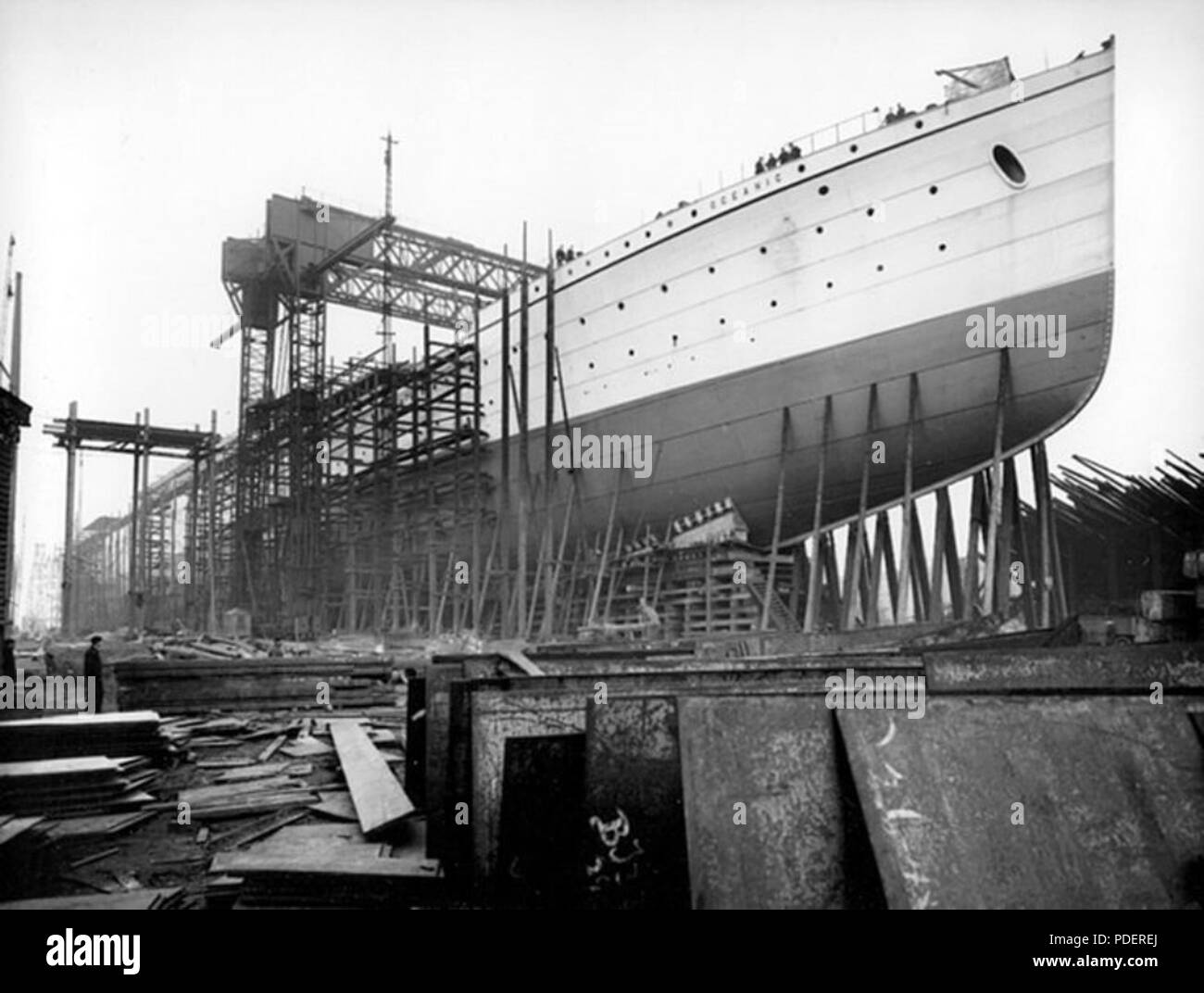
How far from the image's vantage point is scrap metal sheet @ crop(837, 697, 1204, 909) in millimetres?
2303

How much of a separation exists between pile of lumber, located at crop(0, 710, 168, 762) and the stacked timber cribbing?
2816 millimetres

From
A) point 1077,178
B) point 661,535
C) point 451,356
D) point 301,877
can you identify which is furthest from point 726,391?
point 301,877

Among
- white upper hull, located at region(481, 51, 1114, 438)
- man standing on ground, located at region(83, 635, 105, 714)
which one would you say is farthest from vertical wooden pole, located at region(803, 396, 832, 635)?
man standing on ground, located at region(83, 635, 105, 714)

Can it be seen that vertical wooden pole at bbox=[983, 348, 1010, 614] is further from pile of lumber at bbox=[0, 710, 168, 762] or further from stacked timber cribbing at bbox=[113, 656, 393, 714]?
pile of lumber at bbox=[0, 710, 168, 762]

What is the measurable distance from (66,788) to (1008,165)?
12918 millimetres

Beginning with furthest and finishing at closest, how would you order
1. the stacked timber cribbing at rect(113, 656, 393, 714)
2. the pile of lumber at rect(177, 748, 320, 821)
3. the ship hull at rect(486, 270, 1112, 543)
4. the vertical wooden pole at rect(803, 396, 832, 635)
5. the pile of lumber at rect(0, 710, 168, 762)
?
the vertical wooden pole at rect(803, 396, 832, 635)
the ship hull at rect(486, 270, 1112, 543)
the stacked timber cribbing at rect(113, 656, 393, 714)
the pile of lumber at rect(0, 710, 168, 762)
the pile of lumber at rect(177, 748, 320, 821)

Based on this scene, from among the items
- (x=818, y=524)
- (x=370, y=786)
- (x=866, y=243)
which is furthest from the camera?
(x=818, y=524)

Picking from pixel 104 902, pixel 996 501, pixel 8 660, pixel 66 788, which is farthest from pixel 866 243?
pixel 8 660

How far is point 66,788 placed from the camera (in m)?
4.64

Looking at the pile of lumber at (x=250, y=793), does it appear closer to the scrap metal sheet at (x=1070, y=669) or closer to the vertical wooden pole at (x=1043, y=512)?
the scrap metal sheet at (x=1070, y=669)

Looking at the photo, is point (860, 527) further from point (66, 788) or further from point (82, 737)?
point (66, 788)

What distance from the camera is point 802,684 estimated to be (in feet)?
11.8

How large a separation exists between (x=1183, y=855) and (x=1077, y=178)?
11.2m

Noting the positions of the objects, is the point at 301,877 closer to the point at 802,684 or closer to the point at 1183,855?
the point at 802,684
